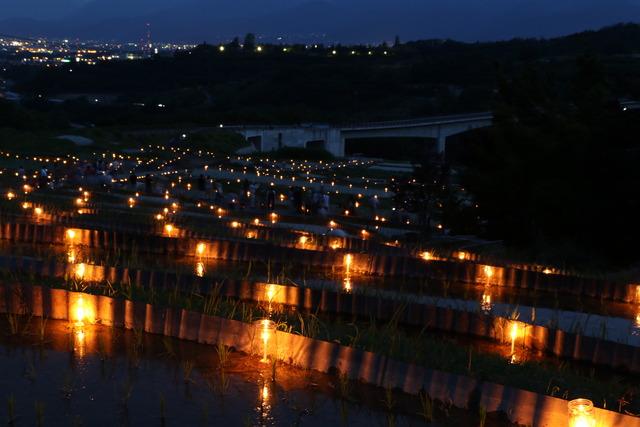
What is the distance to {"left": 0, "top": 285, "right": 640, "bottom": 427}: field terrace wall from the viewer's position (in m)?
8.63

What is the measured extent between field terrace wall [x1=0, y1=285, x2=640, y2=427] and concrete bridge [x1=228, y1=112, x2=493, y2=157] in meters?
72.0

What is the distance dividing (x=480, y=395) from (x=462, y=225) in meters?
21.0

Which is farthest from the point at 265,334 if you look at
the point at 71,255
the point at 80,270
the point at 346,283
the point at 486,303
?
the point at 71,255

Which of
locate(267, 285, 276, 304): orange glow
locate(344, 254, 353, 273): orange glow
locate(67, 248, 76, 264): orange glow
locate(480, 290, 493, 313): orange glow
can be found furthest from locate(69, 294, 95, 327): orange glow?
locate(344, 254, 353, 273): orange glow

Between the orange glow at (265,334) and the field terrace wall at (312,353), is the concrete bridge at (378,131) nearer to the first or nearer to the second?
the field terrace wall at (312,353)

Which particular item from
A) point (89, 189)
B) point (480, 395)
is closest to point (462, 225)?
point (89, 189)

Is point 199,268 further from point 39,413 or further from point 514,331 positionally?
point 39,413

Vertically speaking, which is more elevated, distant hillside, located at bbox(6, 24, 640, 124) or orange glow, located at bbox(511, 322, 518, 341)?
distant hillside, located at bbox(6, 24, 640, 124)

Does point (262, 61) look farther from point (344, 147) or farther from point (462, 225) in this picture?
point (462, 225)

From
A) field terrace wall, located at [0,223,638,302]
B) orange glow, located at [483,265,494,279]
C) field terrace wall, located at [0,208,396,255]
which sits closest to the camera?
field terrace wall, located at [0,223,638,302]

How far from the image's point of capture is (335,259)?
54.5 ft

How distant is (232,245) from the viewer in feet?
56.4

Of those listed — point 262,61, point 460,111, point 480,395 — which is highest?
point 262,61

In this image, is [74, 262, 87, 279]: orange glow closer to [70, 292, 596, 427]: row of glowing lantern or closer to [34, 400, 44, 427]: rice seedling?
[70, 292, 596, 427]: row of glowing lantern
